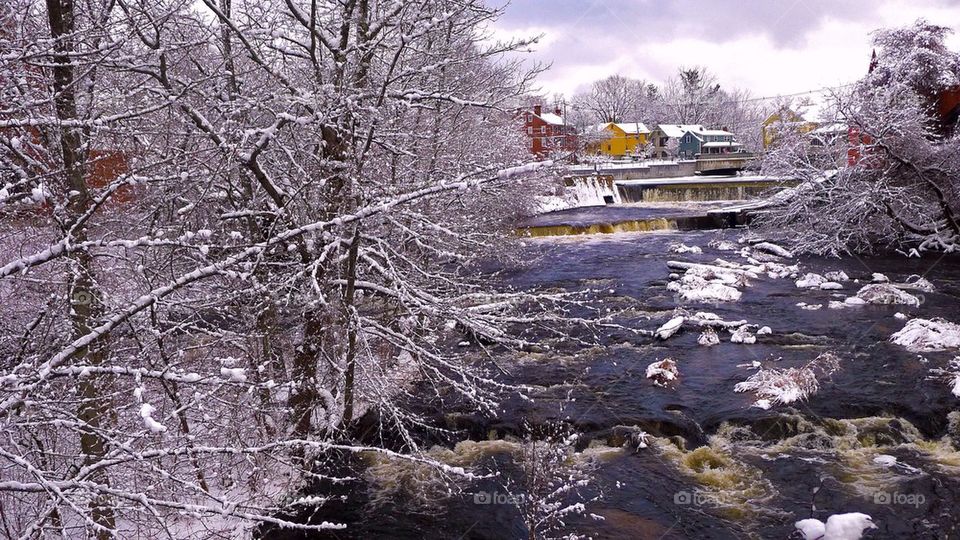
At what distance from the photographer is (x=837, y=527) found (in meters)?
6.23

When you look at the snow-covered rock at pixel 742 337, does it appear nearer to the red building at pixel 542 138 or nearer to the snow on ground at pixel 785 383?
the snow on ground at pixel 785 383

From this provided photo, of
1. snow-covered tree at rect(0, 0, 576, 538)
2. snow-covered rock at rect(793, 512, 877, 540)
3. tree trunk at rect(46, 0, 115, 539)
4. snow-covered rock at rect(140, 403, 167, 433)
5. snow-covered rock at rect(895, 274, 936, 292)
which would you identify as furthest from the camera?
snow-covered rock at rect(895, 274, 936, 292)

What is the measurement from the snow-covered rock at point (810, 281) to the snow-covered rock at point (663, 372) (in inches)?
270

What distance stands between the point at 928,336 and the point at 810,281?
4757 mm

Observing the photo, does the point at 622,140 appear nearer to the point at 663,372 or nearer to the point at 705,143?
the point at 705,143

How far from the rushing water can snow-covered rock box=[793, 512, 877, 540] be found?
0.39 ft

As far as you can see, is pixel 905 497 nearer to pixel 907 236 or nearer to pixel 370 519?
pixel 370 519

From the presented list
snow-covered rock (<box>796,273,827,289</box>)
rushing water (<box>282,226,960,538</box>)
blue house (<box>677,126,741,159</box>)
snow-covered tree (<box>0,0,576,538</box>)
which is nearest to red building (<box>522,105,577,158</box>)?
rushing water (<box>282,226,960,538</box>)

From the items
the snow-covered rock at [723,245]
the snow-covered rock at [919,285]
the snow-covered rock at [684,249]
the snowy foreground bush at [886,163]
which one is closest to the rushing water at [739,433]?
the snow-covered rock at [919,285]

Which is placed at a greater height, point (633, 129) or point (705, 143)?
point (633, 129)

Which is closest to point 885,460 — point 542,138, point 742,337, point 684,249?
point 742,337

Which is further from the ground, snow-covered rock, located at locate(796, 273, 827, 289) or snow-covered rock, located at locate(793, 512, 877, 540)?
snow-covered rock, located at locate(796, 273, 827, 289)

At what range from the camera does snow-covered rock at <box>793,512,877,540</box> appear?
6168mm

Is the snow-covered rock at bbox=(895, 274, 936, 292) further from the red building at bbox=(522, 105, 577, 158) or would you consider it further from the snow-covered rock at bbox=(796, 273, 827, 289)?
the red building at bbox=(522, 105, 577, 158)
